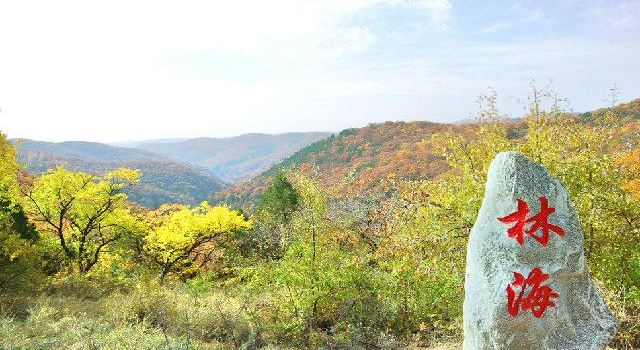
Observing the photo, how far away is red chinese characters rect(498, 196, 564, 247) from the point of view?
18.1ft

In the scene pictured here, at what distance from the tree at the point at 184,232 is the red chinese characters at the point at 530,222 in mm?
13809

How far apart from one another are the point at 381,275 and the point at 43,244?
1297 cm

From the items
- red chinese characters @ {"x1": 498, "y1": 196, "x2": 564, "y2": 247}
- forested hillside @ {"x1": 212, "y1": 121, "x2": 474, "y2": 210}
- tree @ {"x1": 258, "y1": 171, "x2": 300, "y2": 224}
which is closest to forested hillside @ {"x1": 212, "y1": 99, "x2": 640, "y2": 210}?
forested hillside @ {"x1": 212, "y1": 121, "x2": 474, "y2": 210}

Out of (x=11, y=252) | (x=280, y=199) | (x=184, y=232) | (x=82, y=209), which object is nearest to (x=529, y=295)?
(x=11, y=252)

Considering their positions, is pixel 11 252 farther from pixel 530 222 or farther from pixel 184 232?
pixel 530 222

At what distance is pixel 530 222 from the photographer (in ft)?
18.1

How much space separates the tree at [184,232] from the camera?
17.4 m

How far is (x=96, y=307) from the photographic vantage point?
12.6 m

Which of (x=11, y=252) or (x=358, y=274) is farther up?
(x=11, y=252)

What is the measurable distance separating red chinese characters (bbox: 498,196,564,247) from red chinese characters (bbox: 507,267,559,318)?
1.42ft

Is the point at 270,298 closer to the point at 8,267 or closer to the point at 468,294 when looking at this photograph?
the point at 468,294

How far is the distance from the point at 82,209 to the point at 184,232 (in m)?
4.08

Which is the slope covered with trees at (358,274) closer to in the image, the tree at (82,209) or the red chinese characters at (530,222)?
the tree at (82,209)

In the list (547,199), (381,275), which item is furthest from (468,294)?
(381,275)
